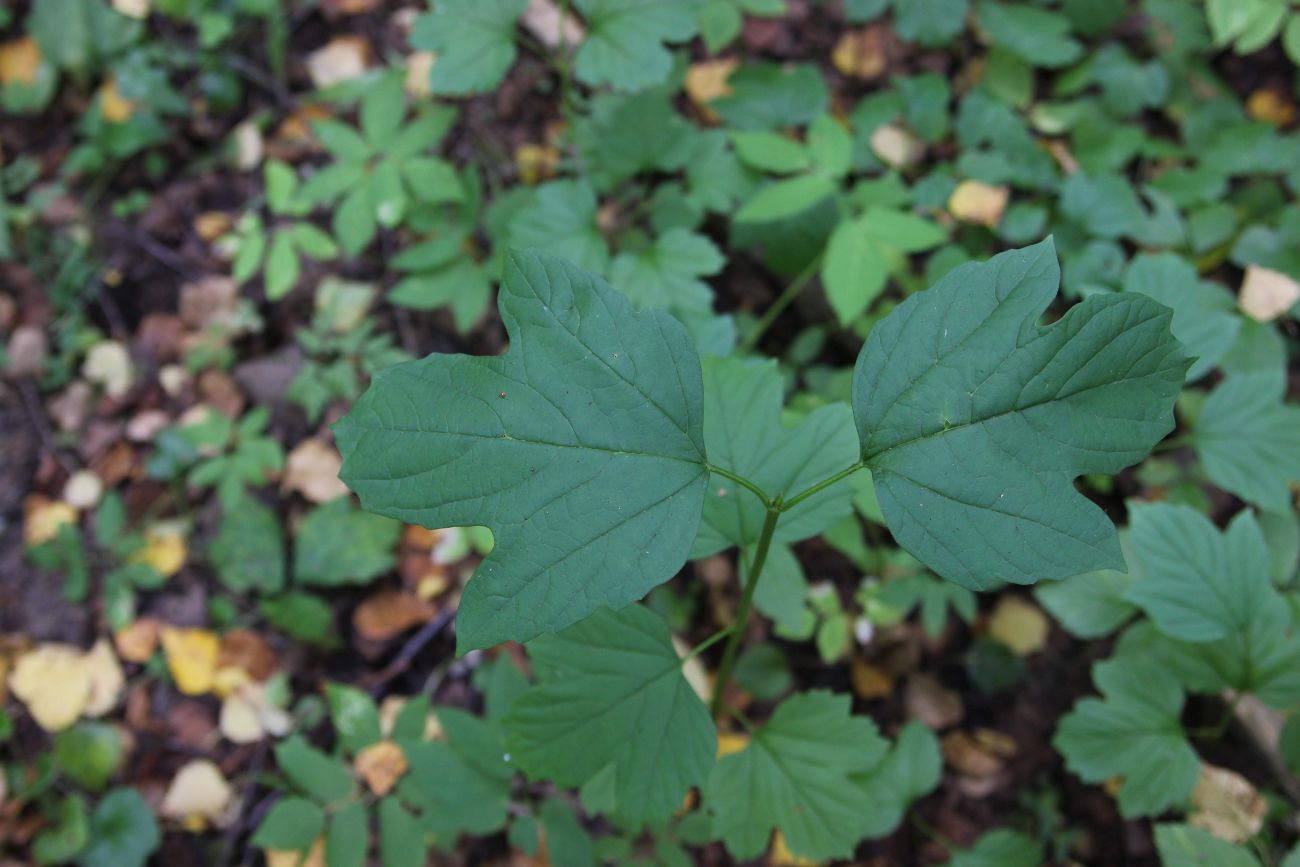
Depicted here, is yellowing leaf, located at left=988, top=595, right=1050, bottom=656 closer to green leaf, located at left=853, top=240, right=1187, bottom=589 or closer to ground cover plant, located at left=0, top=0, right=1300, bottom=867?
ground cover plant, located at left=0, top=0, right=1300, bottom=867

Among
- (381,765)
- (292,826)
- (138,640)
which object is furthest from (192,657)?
(292,826)

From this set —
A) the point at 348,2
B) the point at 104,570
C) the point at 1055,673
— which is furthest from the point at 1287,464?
the point at 348,2

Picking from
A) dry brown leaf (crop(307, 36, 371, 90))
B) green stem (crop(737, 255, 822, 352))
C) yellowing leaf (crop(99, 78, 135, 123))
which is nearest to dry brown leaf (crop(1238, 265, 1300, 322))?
green stem (crop(737, 255, 822, 352))

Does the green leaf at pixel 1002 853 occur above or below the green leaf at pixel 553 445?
below

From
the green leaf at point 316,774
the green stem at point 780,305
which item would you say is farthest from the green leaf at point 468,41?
the green leaf at point 316,774

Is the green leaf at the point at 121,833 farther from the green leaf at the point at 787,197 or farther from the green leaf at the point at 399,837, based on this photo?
the green leaf at the point at 787,197

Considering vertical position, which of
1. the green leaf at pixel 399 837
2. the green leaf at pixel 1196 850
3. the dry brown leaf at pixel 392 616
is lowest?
the dry brown leaf at pixel 392 616
